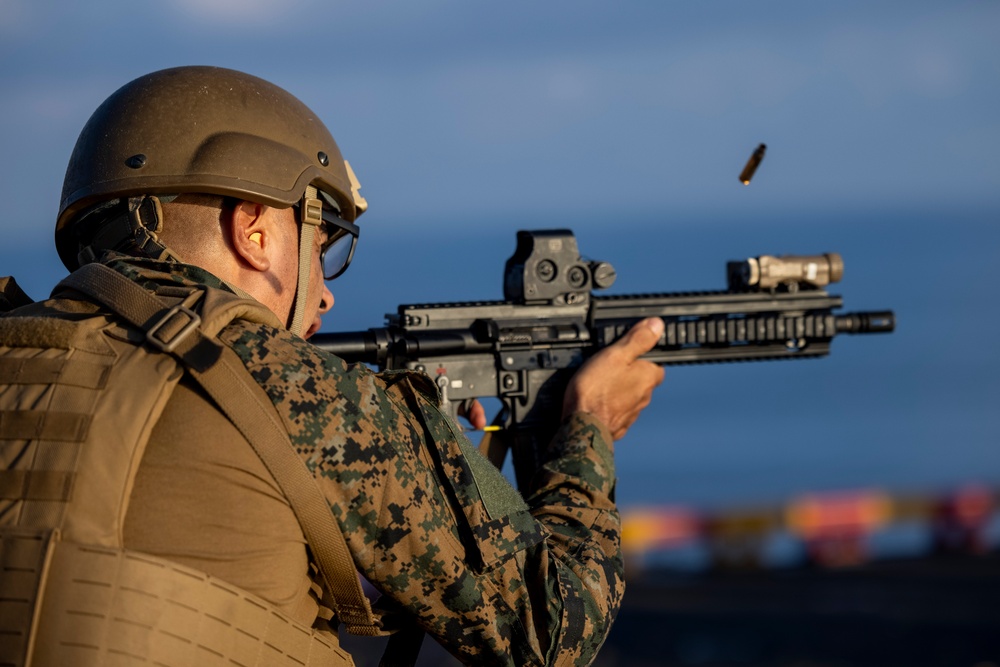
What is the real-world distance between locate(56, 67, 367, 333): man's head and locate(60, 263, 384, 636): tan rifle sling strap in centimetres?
38

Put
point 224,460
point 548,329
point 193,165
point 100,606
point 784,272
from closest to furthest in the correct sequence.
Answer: point 100,606 < point 224,460 < point 193,165 < point 548,329 < point 784,272

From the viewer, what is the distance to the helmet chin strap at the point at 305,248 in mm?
3410

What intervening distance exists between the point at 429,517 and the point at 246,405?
1.67ft

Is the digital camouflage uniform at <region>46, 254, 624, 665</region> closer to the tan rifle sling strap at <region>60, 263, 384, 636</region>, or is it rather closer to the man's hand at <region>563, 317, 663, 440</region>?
the tan rifle sling strap at <region>60, 263, 384, 636</region>

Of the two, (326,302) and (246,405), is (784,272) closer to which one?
(326,302)

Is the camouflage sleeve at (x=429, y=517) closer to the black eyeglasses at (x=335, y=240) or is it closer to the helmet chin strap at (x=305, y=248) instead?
the helmet chin strap at (x=305, y=248)

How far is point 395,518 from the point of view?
111 inches

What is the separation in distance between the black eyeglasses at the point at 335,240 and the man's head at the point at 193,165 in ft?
0.29

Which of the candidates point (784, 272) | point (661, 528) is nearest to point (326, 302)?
point (784, 272)

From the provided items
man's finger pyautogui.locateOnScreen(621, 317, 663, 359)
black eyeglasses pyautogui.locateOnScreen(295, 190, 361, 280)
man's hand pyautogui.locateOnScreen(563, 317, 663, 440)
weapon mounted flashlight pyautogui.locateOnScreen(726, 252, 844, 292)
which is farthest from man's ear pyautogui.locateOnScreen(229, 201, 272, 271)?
weapon mounted flashlight pyautogui.locateOnScreen(726, 252, 844, 292)

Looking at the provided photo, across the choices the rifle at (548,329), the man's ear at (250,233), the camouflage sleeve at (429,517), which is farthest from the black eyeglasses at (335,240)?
the rifle at (548,329)

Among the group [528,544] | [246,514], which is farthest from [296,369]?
[528,544]

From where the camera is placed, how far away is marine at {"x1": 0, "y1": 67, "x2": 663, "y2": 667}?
2.55 metres

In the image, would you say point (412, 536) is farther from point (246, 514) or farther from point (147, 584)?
point (147, 584)
